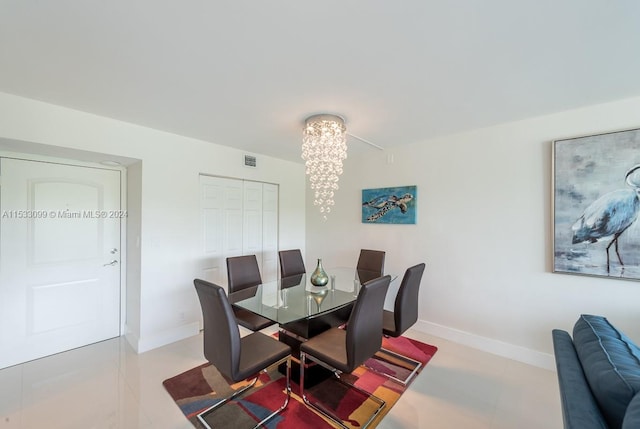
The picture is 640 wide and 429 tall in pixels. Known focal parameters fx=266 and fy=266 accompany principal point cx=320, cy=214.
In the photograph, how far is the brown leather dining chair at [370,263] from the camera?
129 inches

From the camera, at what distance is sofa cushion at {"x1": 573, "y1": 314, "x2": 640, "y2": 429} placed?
36.9 inches

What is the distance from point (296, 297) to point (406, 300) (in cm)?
96

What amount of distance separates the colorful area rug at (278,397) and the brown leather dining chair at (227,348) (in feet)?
0.23

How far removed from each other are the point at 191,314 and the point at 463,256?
3.23 metres

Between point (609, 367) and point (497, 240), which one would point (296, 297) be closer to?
point (609, 367)

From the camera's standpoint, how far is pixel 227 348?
5.35 ft

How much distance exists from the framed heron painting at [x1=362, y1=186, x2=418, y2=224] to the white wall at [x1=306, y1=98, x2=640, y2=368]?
10 cm

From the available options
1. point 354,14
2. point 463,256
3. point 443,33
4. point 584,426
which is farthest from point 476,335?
point 354,14

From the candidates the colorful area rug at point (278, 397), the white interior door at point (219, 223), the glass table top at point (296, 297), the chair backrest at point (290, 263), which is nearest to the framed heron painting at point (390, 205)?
the glass table top at point (296, 297)

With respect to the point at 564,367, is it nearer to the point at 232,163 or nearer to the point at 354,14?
the point at 354,14

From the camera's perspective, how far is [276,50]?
5.07 ft

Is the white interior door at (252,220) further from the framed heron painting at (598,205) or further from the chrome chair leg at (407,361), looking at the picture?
the framed heron painting at (598,205)

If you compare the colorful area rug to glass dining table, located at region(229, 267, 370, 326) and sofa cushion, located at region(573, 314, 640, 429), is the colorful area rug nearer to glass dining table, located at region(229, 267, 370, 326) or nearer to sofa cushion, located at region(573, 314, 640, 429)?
glass dining table, located at region(229, 267, 370, 326)

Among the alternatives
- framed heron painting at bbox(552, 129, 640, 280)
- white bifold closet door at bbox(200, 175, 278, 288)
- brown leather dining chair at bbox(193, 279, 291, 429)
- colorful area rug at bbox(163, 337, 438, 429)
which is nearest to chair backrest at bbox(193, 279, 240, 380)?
brown leather dining chair at bbox(193, 279, 291, 429)
